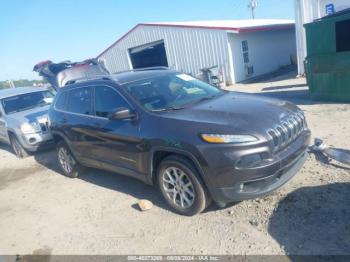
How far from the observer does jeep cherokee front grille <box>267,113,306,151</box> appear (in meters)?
3.61

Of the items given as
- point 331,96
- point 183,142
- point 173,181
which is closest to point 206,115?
point 183,142

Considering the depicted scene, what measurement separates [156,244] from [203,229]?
581 millimetres

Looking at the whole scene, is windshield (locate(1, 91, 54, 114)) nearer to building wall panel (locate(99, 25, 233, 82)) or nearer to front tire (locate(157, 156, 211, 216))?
front tire (locate(157, 156, 211, 216))

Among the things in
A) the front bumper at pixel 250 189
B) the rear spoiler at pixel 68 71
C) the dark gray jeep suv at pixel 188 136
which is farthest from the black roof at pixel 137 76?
the rear spoiler at pixel 68 71

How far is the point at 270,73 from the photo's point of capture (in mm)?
20062

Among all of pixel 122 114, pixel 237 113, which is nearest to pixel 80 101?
pixel 122 114

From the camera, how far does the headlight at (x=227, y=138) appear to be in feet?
11.4

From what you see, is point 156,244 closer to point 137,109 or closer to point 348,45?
point 137,109

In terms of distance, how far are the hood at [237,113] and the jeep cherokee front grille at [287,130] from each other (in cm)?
6

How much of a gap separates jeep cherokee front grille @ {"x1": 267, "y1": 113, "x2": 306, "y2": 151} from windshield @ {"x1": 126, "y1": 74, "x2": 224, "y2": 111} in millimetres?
1266

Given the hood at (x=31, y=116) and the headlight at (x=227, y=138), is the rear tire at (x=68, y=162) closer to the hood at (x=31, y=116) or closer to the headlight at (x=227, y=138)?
the hood at (x=31, y=116)

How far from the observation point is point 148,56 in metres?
25.5

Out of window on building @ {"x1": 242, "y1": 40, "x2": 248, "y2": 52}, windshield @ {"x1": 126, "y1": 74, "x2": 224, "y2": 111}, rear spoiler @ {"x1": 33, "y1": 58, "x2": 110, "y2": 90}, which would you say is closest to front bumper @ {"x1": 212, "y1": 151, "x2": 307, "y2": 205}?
windshield @ {"x1": 126, "y1": 74, "x2": 224, "y2": 111}

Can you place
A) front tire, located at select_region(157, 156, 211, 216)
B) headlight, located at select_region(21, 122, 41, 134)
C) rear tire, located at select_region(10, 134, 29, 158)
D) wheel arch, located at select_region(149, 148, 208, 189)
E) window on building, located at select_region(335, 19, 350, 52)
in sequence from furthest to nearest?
1. rear tire, located at select_region(10, 134, 29, 158)
2. window on building, located at select_region(335, 19, 350, 52)
3. headlight, located at select_region(21, 122, 41, 134)
4. front tire, located at select_region(157, 156, 211, 216)
5. wheel arch, located at select_region(149, 148, 208, 189)
